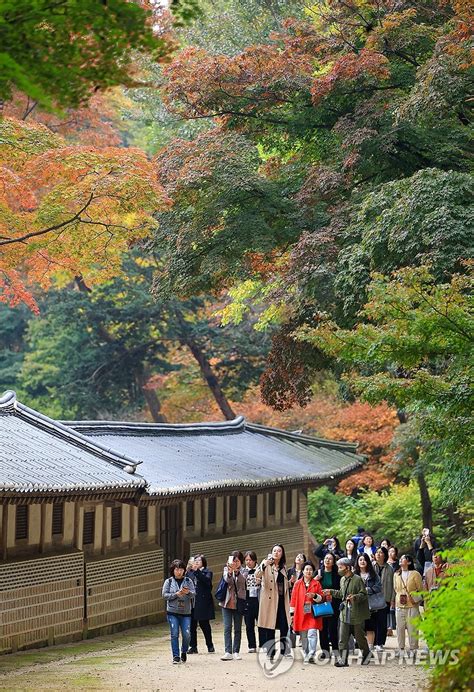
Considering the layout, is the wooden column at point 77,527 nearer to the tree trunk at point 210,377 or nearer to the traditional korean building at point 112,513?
the traditional korean building at point 112,513

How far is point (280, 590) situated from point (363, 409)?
23.8 m

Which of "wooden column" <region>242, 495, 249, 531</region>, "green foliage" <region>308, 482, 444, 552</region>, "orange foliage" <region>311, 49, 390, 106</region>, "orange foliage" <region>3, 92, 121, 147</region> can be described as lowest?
"green foliage" <region>308, 482, 444, 552</region>

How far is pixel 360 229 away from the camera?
2306cm

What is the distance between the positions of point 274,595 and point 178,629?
5.35 ft

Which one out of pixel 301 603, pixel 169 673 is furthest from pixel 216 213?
pixel 169 673

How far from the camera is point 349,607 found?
16203 millimetres

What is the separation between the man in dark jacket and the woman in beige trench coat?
1.12 meters

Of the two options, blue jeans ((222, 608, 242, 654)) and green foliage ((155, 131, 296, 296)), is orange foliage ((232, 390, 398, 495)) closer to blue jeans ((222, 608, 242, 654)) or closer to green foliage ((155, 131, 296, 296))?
green foliage ((155, 131, 296, 296))

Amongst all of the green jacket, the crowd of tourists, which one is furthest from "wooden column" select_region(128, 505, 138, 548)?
the green jacket

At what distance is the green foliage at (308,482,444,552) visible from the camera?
37188 mm

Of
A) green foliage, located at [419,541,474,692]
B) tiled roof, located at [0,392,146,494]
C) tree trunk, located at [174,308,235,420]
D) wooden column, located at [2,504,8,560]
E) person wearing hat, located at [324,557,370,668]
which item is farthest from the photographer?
tree trunk, located at [174,308,235,420]

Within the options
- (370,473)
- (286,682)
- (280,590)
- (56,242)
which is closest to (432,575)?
(280,590)

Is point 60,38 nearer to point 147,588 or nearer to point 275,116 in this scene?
point 147,588

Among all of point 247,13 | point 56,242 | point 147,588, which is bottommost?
point 147,588
